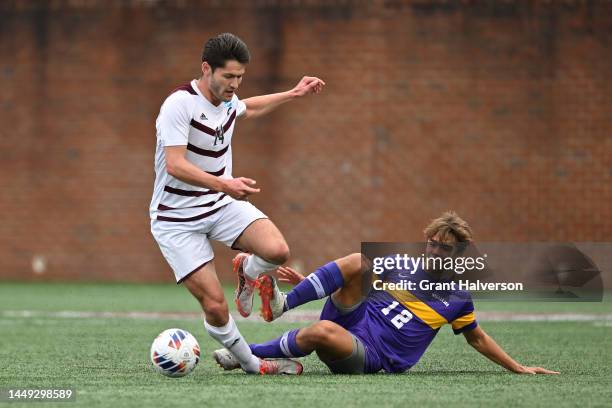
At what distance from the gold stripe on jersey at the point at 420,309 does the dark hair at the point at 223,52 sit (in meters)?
1.68

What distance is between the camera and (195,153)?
6.97m

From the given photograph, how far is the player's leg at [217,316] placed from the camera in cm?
681

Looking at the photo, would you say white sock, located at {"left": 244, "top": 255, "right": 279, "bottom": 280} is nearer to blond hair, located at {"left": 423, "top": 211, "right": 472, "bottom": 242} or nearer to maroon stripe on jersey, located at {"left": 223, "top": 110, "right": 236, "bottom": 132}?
maroon stripe on jersey, located at {"left": 223, "top": 110, "right": 236, "bottom": 132}

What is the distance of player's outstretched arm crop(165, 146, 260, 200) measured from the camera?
6.39 m

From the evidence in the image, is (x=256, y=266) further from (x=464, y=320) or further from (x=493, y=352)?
(x=493, y=352)

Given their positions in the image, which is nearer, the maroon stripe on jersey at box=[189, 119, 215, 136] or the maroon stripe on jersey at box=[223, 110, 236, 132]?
the maroon stripe on jersey at box=[189, 119, 215, 136]

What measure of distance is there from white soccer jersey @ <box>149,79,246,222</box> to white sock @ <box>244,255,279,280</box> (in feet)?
1.25

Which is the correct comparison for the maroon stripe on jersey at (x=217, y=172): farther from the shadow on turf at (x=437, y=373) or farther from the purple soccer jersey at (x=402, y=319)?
the shadow on turf at (x=437, y=373)

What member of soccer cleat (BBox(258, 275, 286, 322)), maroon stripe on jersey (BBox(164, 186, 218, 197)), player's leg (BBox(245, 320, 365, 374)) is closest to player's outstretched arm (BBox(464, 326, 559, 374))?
player's leg (BBox(245, 320, 365, 374))

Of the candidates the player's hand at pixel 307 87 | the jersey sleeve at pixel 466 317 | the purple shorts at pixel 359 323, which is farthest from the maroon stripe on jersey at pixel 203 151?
the jersey sleeve at pixel 466 317

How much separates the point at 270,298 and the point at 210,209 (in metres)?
0.65

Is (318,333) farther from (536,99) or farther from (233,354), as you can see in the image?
(536,99)

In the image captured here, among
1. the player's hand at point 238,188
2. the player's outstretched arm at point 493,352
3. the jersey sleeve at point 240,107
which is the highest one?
the jersey sleeve at point 240,107

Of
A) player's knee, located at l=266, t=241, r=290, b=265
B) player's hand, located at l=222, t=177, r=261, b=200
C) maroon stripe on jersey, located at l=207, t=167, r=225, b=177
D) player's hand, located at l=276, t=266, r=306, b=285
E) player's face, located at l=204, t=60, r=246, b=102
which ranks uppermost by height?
player's face, located at l=204, t=60, r=246, b=102
